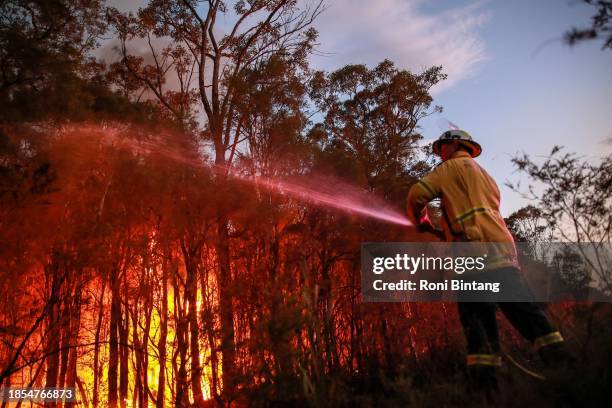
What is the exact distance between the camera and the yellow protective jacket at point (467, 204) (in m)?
2.97

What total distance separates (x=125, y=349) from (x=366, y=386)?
7736 millimetres

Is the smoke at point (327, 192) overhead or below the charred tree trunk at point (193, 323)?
overhead

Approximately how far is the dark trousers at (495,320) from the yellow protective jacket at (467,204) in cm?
22

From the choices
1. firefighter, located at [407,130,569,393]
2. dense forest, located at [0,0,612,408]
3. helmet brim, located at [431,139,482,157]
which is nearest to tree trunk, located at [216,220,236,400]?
dense forest, located at [0,0,612,408]

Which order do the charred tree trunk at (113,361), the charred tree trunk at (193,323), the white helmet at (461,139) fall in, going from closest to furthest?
the white helmet at (461,139) → the charred tree trunk at (193,323) → the charred tree trunk at (113,361)

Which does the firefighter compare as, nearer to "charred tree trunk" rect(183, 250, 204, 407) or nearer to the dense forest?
the dense forest

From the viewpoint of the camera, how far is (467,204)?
3.06 meters

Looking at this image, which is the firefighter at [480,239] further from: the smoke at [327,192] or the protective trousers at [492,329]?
the smoke at [327,192]

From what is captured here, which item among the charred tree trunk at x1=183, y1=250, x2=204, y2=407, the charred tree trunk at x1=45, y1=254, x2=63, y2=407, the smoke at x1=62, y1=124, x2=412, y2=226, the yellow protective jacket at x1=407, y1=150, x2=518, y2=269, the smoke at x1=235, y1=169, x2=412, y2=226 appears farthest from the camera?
the smoke at x1=235, y1=169, x2=412, y2=226

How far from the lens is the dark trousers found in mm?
2736

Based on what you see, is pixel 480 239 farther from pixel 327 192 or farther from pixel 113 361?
pixel 113 361

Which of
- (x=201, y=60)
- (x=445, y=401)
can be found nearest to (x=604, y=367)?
(x=445, y=401)

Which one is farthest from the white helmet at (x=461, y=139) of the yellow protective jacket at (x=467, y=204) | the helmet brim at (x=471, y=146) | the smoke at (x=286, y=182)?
the smoke at (x=286, y=182)

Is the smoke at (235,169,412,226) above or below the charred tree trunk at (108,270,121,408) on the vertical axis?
above
